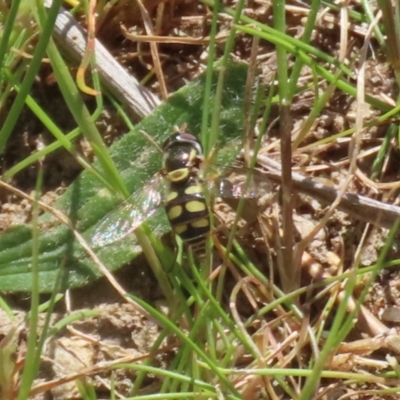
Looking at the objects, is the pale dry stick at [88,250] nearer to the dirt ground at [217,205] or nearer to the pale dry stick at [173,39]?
the dirt ground at [217,205]

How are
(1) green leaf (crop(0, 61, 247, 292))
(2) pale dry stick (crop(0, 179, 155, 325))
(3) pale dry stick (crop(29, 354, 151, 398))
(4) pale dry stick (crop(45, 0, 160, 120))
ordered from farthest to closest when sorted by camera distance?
1. (4) pale dry stick (crop(45, 0, 160, 120))
2. (1) green leaf (crop(0, 61, 247, 292))
3. (2) pale dry stick (crop(0, 179, 155, 325))
4. (3) pale dry stick (crop(29, 354, 151, 398))

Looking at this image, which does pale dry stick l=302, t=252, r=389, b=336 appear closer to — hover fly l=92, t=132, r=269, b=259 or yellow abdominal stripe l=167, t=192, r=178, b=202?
hover fly l=92, t=132, r=269, b=259

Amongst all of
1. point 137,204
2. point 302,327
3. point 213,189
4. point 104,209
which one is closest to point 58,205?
point 104,209

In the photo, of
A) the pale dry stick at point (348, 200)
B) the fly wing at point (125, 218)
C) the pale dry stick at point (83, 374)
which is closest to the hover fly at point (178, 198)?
the fly wing at point (125, 218)

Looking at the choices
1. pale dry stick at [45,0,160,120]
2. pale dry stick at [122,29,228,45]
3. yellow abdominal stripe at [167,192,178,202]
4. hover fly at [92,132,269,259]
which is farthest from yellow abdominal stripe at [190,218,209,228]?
pale dry stick at [122,29,228,45]

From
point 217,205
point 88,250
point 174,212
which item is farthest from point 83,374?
point 217,205

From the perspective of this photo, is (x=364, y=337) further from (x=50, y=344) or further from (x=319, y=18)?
(x=319, y=18)
